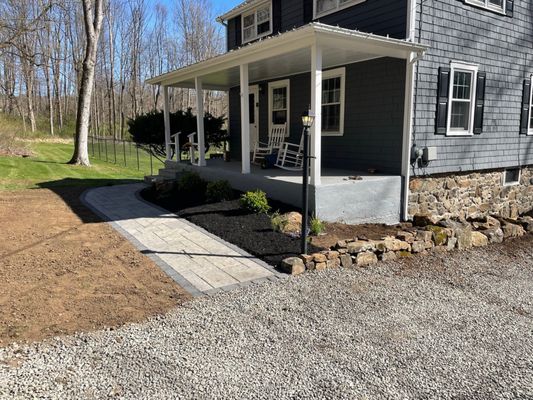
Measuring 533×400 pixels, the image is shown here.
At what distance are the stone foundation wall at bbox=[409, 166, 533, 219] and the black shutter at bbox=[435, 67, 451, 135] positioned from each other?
3.27 feet

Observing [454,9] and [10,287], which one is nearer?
[10,287]

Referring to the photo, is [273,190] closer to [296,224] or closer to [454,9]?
[296,224]

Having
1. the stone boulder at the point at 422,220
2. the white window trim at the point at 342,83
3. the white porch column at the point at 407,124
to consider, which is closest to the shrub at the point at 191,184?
the white window trim at the point at 342,83

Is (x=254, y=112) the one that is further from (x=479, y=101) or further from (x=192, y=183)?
(x=479, y=101)

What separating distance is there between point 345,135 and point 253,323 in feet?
19.4

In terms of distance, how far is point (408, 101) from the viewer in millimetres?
7016

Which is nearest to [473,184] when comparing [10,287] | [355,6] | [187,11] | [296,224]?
[355,6]

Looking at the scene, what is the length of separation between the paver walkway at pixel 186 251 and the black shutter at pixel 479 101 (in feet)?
20.1

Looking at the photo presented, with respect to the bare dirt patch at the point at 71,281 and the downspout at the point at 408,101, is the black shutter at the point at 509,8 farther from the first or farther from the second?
the bare dirt patch at the point at 71,281

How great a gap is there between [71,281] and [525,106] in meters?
10.3

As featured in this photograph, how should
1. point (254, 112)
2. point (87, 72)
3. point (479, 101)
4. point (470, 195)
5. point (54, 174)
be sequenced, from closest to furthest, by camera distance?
point (479, 101)
point (470, 195)
point (254, 112)
point (54, 174)
point (87, 72)

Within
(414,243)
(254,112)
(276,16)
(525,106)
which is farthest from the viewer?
(254,112)

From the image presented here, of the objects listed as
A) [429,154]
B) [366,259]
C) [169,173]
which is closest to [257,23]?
[169,173]

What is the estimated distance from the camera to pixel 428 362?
110 inches
